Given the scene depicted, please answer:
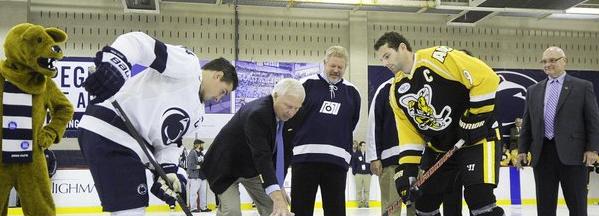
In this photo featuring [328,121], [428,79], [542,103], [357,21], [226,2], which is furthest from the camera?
[357,21]

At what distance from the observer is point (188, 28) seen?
13336 mm

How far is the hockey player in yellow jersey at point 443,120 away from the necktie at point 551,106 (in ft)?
3.81

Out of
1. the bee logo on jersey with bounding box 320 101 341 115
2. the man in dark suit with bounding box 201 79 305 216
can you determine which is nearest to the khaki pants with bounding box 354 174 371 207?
the bee logo on jersey with bounding box 320 101 341 115

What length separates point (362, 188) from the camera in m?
11.1

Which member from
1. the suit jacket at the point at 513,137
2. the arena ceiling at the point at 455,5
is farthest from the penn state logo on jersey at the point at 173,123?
the suit jacket at the point at 513,137

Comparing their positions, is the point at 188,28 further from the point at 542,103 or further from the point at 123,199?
the point at 123,199

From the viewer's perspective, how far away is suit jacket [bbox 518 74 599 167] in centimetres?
409

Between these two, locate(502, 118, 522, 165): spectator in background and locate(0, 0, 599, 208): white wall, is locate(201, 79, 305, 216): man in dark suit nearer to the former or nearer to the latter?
locate(0, 0, 599, 208): white wall

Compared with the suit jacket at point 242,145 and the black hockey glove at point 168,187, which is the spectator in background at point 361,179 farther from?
the black hockey glove at point 168,187

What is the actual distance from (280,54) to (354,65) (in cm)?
171

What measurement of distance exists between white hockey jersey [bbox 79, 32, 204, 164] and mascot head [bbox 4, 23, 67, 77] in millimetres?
1043

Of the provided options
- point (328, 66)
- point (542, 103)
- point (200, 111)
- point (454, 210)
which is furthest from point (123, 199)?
point (542, 103)

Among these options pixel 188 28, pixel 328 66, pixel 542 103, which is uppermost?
pixel 188 28

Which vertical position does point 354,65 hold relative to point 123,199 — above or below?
above
